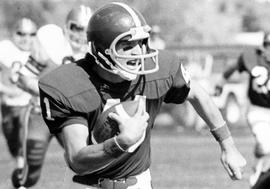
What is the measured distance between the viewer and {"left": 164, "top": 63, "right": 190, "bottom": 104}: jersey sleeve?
13.1 feet

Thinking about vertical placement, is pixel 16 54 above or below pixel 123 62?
below

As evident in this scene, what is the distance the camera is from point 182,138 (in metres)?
12.7

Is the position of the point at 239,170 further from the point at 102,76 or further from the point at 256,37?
the point at 256,37

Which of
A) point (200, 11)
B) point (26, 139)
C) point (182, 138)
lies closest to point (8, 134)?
point (26, 139)

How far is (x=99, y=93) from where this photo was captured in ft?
12.2

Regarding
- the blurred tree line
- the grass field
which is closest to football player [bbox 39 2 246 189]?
the grass field

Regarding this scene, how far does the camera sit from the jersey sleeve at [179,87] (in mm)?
3986

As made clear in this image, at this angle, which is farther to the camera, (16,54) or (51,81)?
(16,54)

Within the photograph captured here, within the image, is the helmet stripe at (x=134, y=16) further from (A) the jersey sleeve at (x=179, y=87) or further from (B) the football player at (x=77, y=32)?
(B) the football player at (x=77, y=32)

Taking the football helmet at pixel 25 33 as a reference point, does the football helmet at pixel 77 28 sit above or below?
above

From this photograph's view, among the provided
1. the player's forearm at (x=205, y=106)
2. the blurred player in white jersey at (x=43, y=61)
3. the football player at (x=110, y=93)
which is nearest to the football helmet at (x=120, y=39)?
the football player at (x=110, y=93)

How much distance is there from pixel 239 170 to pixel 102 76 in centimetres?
78

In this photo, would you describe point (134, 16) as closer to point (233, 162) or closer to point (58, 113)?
point (58, 113)

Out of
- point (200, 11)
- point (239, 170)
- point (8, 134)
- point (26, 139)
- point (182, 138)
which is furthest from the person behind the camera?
point (200, 11)
